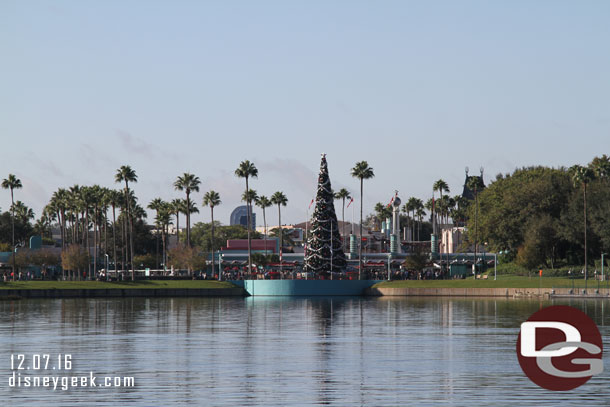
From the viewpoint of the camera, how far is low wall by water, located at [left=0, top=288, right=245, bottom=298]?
114m

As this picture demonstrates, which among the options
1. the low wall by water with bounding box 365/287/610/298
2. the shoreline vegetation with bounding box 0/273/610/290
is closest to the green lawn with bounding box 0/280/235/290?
the shoreline vegetation with bounding box 0/273/610/290

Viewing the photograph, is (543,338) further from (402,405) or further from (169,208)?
(169,208)

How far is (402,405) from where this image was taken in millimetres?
28703

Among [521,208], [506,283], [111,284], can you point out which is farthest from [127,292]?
[521,208]

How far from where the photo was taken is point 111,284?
122 meters

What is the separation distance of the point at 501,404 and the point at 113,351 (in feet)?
69.7

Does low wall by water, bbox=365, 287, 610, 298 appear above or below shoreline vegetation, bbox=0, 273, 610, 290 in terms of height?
below

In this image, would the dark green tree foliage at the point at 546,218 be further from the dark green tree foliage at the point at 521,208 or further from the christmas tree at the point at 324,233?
the christmas tree at the point at 324,233

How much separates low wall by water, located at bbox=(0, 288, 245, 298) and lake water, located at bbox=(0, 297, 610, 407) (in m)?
40.2

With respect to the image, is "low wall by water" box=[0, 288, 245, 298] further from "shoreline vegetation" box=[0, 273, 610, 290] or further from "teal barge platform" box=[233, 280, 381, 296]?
"teal barge platform" box=[233, 280, 381, 296]

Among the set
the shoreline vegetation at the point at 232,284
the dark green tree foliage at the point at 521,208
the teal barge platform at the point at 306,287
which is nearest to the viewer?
the shoreline vegetation at the point at 232,284

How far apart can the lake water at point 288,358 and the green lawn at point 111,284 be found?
44142 mm

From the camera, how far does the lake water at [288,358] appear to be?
30328 millimetres

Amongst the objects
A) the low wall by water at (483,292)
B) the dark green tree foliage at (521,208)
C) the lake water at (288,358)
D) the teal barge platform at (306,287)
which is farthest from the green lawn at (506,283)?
the lake water at (288,358)
